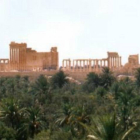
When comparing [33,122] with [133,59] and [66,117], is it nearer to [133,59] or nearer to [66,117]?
[66,117]

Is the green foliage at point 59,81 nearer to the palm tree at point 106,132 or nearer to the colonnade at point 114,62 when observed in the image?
the colonnade at point 114,62

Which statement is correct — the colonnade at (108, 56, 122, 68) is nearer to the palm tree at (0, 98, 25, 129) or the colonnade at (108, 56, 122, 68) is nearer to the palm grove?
the palm grove

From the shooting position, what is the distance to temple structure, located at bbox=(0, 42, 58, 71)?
8719 cm

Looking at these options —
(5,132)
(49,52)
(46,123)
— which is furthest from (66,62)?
(5,132)

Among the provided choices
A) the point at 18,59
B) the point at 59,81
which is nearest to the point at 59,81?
the point at 59,81

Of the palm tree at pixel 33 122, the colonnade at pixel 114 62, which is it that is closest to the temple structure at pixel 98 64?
the colonnade at pixel 114 62

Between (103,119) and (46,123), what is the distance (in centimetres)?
1935

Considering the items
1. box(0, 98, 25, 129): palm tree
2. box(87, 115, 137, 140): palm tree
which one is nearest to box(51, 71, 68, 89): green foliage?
box(0, 98, 25, 129): palm tree

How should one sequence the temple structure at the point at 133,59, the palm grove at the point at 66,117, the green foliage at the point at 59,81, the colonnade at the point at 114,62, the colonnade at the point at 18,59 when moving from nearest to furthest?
the palm grove at the point at 66,117 → the green foliage at the point at 59,81 → the temple structure at the point at 133,59 → the colonnade at the point at 114,62 → the colonnade at the point at 18,59

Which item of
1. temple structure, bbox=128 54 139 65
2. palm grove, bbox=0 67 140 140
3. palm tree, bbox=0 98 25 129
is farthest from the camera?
temple structure, bbox=128 54 139 65

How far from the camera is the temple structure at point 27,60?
8719 centimetres

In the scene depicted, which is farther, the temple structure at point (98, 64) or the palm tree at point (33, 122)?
the temple structure at point (98, 64)

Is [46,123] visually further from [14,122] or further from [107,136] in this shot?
[107,136]

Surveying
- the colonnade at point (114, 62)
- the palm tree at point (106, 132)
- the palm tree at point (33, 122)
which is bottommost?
the palm tree at point (33, 122)
